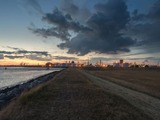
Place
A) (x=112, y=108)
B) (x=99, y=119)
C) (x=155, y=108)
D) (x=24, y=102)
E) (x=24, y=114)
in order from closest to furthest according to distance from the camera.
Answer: (x=99, y=119) → (x=24, y=114) → (x=112, y=108) → (x=155, y=108) → (x=24, y=102)

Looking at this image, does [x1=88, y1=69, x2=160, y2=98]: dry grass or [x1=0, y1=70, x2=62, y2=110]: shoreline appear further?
[x1=88, y1=69, x2=160, y2=98]: dry grass

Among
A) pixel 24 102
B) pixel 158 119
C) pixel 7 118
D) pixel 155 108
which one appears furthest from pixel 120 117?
pixel 24 102

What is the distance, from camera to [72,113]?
14.8m

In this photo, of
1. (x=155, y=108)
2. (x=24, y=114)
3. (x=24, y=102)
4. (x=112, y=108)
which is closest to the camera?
(x=24, y=114)

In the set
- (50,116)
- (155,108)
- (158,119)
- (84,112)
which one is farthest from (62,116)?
(155,108)

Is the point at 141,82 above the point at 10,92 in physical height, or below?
above

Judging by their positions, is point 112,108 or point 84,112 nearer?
point 84,112

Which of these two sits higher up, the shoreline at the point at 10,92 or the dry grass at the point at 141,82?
the dry grass at the point at 141,82

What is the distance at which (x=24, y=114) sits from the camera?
47.9 ft

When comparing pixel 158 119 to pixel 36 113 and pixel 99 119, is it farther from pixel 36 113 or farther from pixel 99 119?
pixel 36 113

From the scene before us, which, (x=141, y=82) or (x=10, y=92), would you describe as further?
(x=141, y=82)

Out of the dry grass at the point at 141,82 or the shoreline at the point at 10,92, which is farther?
the dry grass at the point at 141,82

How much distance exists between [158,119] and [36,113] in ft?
25.2

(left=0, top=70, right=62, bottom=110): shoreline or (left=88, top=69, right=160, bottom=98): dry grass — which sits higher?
(left=88, top=69, right=160, bottom=98): dry grass
